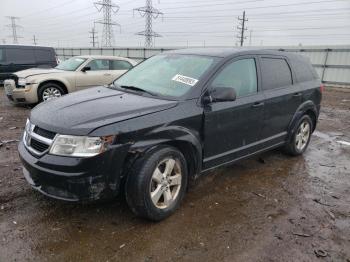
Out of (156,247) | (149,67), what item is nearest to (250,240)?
(156,247)

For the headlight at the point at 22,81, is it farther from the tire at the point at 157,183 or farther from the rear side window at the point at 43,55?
the tire at the point at 157,183

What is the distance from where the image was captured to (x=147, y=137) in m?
3.04

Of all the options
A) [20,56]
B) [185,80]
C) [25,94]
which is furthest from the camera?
[20,56]

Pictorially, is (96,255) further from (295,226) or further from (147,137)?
(295,226)

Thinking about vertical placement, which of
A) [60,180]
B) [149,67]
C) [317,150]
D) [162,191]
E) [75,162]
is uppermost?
[149,67]

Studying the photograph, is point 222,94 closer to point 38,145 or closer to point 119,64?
point 38,145

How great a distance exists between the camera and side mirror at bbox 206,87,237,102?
11.5 feet

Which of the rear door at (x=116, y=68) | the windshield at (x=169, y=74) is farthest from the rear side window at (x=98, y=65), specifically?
the windshield at (x=169, y=74)

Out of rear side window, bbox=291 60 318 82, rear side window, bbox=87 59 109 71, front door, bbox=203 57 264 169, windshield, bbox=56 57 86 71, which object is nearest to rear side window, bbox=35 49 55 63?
windshield, bbox=56 57 86 71

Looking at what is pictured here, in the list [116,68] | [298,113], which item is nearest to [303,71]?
[298,113]

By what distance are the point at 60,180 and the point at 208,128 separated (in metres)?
1.65

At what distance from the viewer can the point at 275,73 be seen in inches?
184

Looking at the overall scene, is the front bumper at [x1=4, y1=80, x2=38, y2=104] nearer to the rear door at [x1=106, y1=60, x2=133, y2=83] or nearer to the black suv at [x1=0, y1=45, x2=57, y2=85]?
the rear door at [x1=106, y1=60, x2=133, y2=83]

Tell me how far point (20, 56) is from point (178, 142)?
11385 mm
